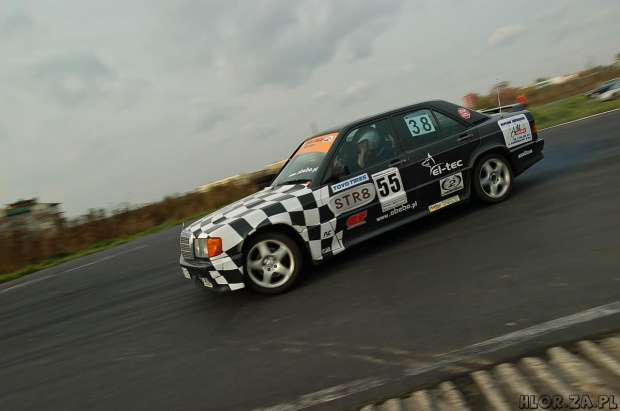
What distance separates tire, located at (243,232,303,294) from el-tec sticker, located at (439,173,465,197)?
2262mm

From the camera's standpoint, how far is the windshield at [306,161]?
19.1 feet

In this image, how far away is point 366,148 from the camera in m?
5.96

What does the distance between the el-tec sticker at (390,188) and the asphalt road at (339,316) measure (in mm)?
594

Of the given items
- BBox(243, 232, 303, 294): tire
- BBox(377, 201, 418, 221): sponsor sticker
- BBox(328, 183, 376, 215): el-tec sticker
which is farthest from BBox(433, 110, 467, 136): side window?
BBox(243, 232, 303, 294): tire

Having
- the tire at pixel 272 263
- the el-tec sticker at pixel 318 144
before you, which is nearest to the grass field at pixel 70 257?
the el-tec sticker at pixel 318 144

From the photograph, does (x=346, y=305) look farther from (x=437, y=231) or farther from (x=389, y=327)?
(x=437, y=231)

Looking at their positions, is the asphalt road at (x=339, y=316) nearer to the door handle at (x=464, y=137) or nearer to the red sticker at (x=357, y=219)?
the red sticker at (x=357, y=219)

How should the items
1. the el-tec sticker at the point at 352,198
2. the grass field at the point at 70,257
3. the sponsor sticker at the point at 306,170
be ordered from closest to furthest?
1. the el-tec sticker at the point at 352,198
2. the sponsor sticker at the point at 306,170
3. the grass field at the point at 70,257

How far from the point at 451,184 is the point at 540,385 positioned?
13.0ft

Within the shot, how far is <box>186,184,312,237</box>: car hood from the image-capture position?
205 inches

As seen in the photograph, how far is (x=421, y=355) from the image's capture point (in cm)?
330

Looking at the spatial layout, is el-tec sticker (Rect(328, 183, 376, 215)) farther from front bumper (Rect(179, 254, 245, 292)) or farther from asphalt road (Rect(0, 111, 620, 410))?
front bumper (Rect(179, 254, 245, 292))

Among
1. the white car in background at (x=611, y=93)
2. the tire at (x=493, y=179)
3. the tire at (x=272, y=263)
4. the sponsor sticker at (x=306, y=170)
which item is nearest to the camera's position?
the tire at (x=272, y=263)

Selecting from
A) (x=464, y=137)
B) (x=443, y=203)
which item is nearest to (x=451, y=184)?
(x=443, y=203)
